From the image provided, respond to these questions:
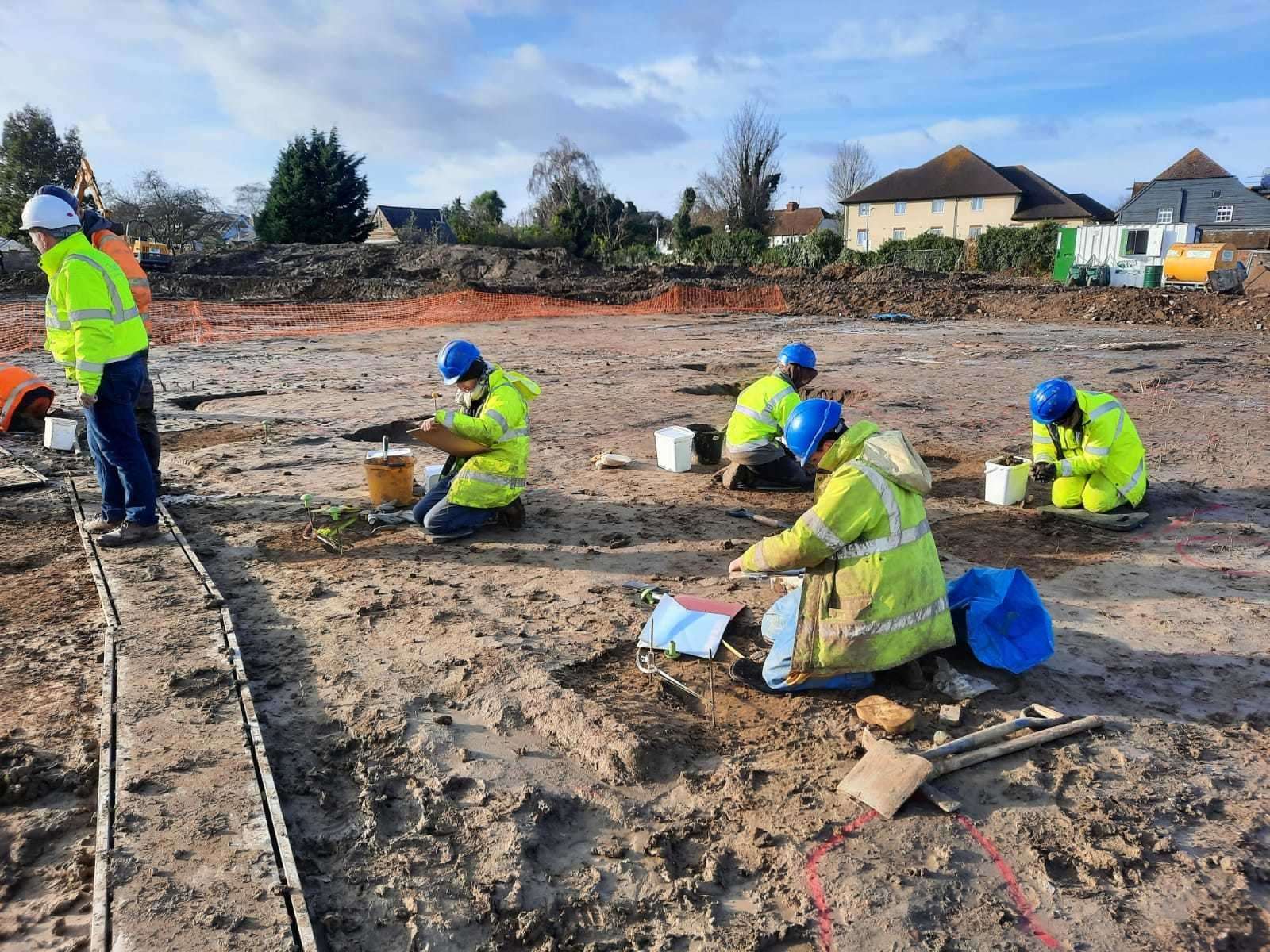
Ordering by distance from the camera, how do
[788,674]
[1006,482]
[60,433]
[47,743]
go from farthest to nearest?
[60,433], [1006,482], [788,674], [47,743]

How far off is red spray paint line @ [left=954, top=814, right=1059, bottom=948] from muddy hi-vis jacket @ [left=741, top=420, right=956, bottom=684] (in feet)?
2.63

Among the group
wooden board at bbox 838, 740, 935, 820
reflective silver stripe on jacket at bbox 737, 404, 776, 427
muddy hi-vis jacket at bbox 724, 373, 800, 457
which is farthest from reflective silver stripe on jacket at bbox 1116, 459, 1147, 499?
wooden board at bbox 838, 740, 935, 820

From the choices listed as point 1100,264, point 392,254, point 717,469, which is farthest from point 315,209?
point 717,469

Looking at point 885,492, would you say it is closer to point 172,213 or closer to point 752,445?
point 752,445

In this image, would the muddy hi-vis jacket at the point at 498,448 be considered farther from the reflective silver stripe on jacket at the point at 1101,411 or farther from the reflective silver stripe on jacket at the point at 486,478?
the reflective silver stripe on jacket at the point at 1101,411

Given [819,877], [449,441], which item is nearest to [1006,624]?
[819,877]

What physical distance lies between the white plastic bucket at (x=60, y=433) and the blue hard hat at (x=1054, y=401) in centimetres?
806

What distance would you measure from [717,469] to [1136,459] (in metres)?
3.24

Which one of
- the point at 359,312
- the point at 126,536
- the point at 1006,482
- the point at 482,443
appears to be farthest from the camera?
the point at 359,312

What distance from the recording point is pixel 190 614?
14.5 ft

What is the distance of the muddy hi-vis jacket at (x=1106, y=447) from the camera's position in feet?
19.5

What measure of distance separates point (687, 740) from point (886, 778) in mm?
815

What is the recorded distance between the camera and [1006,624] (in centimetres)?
393

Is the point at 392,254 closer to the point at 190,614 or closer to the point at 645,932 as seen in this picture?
the point at 190,614
